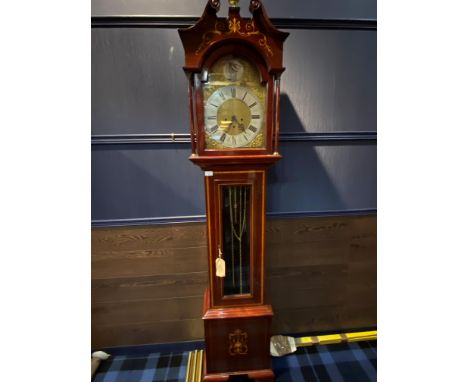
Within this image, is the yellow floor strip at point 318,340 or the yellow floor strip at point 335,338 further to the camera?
the yellow floor strip at point 335,338

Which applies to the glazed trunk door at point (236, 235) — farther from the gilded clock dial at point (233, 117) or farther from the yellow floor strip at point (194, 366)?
the yellow floor strip at point (194, 366)

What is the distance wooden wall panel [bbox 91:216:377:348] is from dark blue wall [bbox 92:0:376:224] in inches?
5.1

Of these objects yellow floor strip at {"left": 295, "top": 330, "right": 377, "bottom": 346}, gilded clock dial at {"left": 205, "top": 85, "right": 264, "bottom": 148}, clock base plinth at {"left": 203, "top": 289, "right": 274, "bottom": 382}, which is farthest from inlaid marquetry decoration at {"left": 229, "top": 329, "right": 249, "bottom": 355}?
A: gilded clock dial at {"left": 205, "top": 85, "right": 264, "bottom": 148}

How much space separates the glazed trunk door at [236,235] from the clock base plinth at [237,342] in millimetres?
52

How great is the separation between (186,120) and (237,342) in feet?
3.97

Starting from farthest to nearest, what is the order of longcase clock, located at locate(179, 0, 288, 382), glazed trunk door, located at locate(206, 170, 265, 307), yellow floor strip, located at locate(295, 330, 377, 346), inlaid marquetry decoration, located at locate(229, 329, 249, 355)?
Answer: yellow floor strip, located at locate(295, 330, 377, 346), inlaid marquetry decoration, located at locate(229, 329, 249, 355), glazed trunk door, located at locate(206, 170, 265, 307), longcase clock, located at locate(179, 0, 288, 382)

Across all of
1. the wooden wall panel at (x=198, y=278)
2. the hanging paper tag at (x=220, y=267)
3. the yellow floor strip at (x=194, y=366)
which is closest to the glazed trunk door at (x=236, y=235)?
the hanging paper tag at (x=220, y=267)

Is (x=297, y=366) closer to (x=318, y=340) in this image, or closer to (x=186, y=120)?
(x=318, y=340)

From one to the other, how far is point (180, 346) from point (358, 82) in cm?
197

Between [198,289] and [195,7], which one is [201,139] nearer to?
[195,7]

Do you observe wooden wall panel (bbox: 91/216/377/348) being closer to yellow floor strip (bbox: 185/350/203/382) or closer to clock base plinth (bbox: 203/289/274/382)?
yellow floor strip (bbox: 185/350/203/382)

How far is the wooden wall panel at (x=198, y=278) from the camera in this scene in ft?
5.15

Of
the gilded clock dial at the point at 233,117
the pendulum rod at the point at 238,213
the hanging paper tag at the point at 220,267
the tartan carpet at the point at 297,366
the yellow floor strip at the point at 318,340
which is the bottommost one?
the tartan carpet at the point at 297,366

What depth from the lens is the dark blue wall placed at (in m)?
1.43
